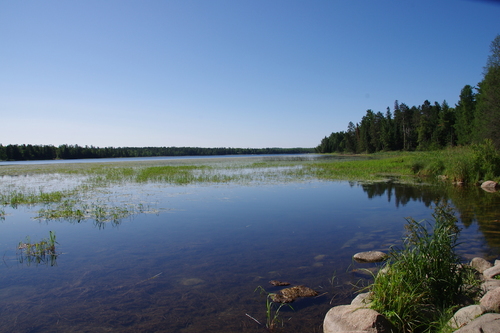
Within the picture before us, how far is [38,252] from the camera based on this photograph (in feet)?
28.4

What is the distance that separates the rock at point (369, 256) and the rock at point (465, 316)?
315 cm

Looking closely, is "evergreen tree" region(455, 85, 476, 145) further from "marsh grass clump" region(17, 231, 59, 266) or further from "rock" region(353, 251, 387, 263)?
"marsh grass clump" region(17, 231, 59, 266)

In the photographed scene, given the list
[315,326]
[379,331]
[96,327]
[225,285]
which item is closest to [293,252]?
[225,285]

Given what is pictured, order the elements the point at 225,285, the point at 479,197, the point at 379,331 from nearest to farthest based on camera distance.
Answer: the point at 379,331
the point at 225,285
the point at 479,197

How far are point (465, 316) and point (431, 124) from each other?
8863cm

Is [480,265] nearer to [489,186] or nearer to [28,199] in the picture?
[489,186]

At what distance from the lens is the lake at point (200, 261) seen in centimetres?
536

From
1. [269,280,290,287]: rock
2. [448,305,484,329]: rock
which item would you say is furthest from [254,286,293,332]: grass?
[448,305,484,329]: rock

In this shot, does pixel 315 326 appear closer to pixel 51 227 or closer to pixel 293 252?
pixel 293 252

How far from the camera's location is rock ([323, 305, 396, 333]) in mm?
4086

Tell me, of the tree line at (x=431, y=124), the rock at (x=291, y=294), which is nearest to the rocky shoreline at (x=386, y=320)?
the rock at (x=291, y=294)

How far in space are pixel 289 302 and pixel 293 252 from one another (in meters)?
2.80

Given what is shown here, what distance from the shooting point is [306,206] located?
15.0m

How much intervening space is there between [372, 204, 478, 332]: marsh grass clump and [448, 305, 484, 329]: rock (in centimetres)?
22
